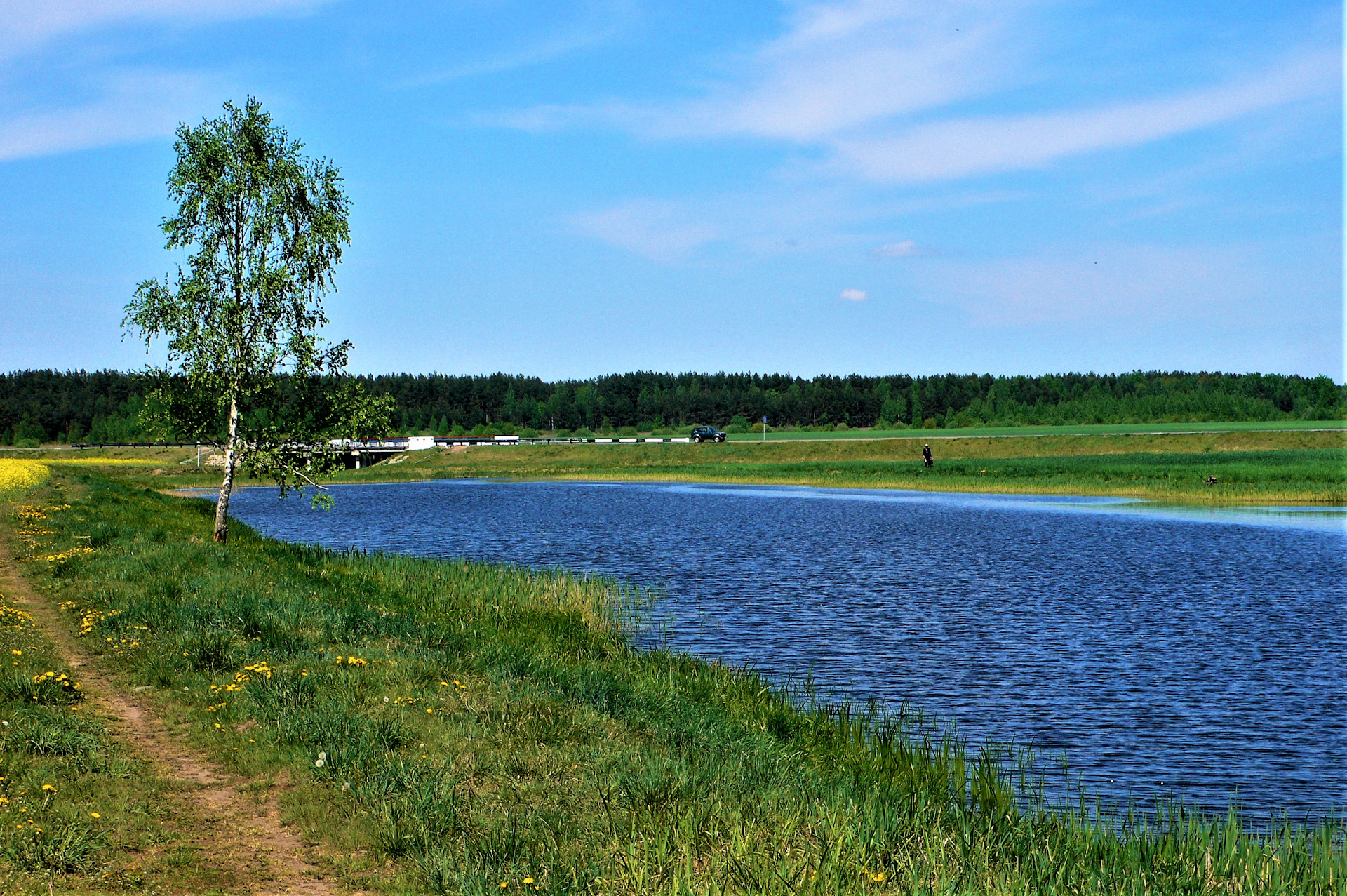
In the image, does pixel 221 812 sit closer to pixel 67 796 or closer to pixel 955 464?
pixel 67 796

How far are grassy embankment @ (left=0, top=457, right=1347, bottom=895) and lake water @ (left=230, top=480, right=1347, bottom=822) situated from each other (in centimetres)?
240

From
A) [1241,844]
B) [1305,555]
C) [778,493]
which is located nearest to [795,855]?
[1241,844]

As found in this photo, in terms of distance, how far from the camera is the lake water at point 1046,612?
54.4 ft

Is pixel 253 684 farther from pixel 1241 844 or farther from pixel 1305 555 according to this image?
pixel 1305 555

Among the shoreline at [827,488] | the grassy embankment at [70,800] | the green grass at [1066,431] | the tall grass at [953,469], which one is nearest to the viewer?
the grassy embankment at [70,800]

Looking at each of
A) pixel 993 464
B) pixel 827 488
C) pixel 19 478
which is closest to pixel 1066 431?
pixel 993 464

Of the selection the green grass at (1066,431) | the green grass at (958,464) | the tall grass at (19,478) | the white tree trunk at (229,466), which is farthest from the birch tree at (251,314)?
the green grass at (1066,431)

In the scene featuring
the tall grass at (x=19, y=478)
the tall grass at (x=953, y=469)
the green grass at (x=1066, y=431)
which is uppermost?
the green grass at (x=1066, y=431)

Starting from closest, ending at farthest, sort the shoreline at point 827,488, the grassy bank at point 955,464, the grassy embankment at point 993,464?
1. the shoreline at point 827,488
2. the grassy embankment at point 993,464
3. the grassy bank at point 955,464

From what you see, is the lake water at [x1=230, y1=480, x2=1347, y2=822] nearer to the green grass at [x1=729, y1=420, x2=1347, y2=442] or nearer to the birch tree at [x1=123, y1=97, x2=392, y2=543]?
the birch tree at [x1=123, y1=97, x2=392, y2=543]

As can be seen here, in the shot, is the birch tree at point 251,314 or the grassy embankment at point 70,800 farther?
the birch tree at point 251,314

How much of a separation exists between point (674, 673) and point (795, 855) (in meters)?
10.0

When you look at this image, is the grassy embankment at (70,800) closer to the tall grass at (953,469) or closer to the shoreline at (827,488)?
the shoreline at (827,488)

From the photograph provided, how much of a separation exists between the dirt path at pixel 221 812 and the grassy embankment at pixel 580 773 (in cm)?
27
